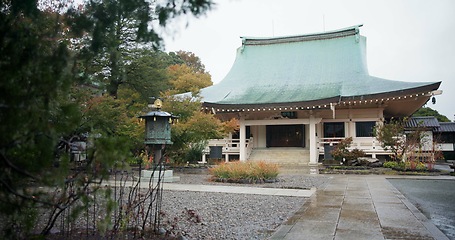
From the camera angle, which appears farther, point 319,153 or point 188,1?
point 319,153

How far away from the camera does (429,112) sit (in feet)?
134

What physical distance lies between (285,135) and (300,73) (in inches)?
199

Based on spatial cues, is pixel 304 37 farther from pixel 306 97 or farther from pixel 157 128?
pixel 157 128

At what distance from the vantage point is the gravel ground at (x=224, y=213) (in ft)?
14.8

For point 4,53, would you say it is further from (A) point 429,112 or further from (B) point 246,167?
(A) point 429,112

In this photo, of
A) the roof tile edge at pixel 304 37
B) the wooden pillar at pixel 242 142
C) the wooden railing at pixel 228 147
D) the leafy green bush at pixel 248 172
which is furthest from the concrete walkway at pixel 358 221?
the roof tile edge at pixel 304 37

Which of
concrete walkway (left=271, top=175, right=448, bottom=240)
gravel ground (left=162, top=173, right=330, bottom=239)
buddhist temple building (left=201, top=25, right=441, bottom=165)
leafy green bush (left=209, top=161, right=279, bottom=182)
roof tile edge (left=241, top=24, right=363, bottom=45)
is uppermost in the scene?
roof tile edge (left=241, top=24, right=363, bottom=45)

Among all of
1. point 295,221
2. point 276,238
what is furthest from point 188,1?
point 295,221

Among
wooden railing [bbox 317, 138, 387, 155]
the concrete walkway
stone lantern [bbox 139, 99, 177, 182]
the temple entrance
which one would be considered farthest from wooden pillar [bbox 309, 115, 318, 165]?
the concrete walkway

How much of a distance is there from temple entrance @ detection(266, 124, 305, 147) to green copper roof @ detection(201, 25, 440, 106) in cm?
278

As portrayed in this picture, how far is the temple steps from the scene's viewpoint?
67.9 ft

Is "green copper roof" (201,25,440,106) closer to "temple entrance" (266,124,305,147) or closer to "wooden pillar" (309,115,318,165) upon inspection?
"wooden pillar" (309,115,318,165)

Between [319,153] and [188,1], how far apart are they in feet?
65.4

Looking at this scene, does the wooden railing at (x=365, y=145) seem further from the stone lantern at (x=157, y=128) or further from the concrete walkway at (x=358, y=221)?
the concrete walkway at (x=358, y=221)
